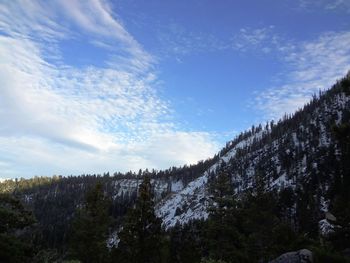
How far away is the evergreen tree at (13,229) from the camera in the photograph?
680 inches

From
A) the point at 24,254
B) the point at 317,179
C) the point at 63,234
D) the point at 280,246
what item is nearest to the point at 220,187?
the point at 280,246

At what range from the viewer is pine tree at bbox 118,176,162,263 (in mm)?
28938

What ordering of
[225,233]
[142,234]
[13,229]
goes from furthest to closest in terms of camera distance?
[225,233] < [142,234] < [13,229]

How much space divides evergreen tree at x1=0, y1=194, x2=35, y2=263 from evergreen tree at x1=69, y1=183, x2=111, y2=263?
18.2 meters

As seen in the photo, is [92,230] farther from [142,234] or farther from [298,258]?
[298,258]

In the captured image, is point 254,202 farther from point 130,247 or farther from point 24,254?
point 24,254

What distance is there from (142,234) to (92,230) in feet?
32.8

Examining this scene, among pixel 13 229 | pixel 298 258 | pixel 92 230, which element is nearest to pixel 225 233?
pixel 92 230

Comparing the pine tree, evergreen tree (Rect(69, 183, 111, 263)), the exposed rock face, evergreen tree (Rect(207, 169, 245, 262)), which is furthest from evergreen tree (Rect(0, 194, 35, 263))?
evergreen tree (Rect(69, 183, 111, 263))

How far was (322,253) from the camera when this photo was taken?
17844 millimetres

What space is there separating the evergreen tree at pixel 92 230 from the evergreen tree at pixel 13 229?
18.2 metres

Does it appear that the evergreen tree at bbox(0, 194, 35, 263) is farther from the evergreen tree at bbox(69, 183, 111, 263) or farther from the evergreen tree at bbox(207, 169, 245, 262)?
the evergreen tree at bbox(69, 183, 111, 263)

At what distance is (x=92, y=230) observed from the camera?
37.4 metres

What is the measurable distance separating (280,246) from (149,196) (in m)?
13.2
